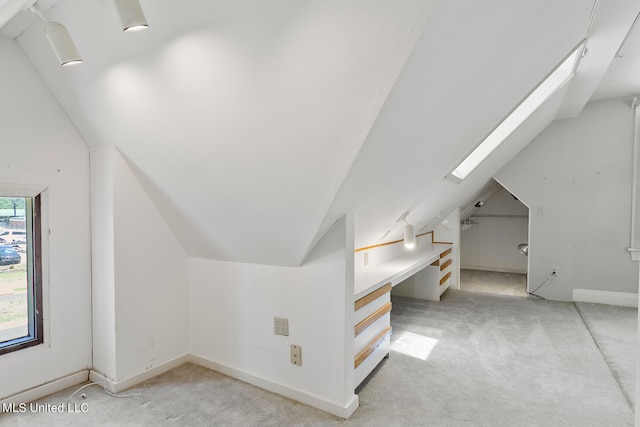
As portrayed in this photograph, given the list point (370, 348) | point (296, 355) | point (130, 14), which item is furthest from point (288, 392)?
point (130, 14)

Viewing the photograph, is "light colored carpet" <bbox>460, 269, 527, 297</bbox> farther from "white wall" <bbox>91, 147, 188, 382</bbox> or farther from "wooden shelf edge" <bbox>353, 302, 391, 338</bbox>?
"white wall" <bbox>91, 147, 188, 382</bbox>

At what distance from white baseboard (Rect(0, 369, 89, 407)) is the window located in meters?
0.29

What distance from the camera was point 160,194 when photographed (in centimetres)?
232

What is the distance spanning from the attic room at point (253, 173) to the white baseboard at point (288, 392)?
2cm

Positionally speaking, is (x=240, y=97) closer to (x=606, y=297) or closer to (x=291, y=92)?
(x=291, y=92)

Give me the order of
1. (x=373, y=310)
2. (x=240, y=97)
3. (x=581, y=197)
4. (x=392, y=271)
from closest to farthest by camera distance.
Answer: (x=240, y=97) < (x=373, y=310) < (x=392, y=271) < (x=581, y=197)

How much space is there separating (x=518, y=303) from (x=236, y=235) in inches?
158

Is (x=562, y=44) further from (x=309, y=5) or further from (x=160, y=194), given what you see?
(x=160, y=194)

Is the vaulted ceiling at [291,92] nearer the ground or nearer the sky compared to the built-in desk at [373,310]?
nearer the sky

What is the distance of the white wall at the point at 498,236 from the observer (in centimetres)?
652

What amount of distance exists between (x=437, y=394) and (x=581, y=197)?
385 centimetres

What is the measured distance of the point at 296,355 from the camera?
2.16 metres

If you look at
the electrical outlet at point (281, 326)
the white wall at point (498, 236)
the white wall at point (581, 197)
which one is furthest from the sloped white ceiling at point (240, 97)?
the white wall at point (498, 236)

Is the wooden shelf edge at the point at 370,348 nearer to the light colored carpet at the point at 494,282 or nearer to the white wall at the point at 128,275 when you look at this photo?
the white wall at the point at 128,275
